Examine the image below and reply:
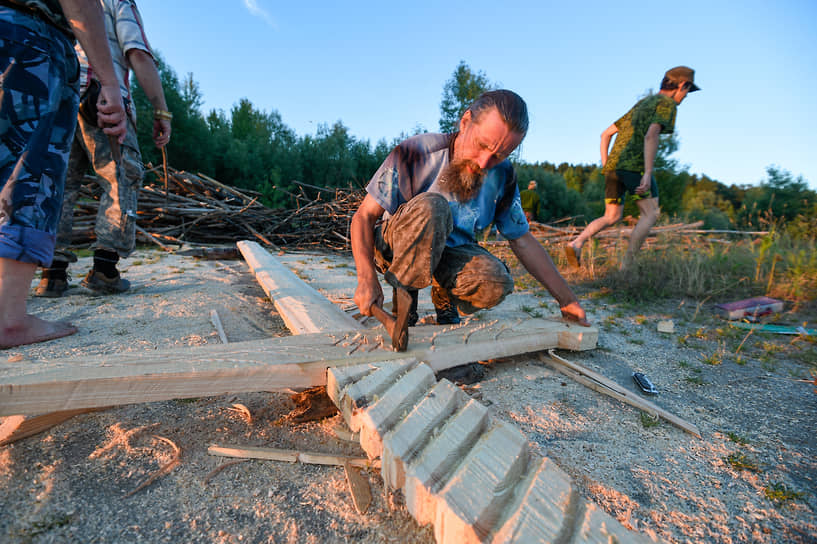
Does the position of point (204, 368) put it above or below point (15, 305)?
below

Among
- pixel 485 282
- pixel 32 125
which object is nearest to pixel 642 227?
pixel 485 282

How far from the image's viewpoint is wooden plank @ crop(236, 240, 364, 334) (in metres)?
1.91

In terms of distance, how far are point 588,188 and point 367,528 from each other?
33740 mm

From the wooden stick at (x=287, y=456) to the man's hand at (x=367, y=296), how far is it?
55cm

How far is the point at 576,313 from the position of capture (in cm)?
225

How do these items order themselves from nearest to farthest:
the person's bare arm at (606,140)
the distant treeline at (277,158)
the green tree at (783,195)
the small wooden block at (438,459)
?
the small wooden block at (438,459) → the person's bare arm at (606,140) → the distant treeline at (277,158) → the green tree at (783,195)

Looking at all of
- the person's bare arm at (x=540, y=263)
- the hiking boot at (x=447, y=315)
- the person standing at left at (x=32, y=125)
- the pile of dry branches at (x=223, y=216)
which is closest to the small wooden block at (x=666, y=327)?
the person's bare arm at (x=540, y=263)

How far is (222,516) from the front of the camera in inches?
37.8

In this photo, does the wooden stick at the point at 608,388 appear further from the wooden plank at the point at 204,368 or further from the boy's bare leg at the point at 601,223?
the boy's bare leg at the point at 601,223

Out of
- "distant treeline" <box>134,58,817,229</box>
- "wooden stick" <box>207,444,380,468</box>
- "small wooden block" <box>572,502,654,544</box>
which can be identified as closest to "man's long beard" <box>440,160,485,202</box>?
"wooden stick" <box>207,444,380,468</box>

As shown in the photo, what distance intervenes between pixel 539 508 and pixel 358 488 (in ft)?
1.65

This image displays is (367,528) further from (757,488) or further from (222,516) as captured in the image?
(757,488)

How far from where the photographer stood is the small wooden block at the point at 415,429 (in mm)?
972

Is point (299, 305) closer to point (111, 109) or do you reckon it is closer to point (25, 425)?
point (25, 425)
